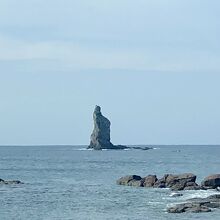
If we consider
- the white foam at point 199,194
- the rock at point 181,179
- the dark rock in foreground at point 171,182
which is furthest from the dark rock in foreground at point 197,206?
the rock at point 181,179

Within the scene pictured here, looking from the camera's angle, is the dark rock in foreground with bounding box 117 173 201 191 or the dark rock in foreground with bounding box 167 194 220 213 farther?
the dark rock in foreground with bounding box 117 173 201 191

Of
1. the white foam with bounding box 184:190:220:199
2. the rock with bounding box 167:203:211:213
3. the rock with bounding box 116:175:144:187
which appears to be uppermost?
the rock with bounding box 116:175:144:187

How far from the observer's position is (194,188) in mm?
93062

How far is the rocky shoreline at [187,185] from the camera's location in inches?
2724

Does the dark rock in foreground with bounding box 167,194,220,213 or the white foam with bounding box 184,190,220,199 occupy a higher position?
the white foam with bounding box 184,190,220,199

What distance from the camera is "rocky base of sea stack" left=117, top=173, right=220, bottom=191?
94.8m

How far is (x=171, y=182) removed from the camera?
101m

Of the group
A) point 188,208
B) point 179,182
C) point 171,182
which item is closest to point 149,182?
point 171,182

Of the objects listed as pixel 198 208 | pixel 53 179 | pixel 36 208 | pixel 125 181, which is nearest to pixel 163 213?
pixel 198 208

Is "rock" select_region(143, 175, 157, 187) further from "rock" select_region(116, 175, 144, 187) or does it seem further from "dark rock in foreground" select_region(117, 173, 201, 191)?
"rock" select_region(116, 175, 144, 187)

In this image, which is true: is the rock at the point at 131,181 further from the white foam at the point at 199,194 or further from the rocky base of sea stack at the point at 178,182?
→ the white foam at the point at 199,194

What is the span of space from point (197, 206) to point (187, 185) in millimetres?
26144

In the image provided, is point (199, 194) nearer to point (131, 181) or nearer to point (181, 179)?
point (181, 179)

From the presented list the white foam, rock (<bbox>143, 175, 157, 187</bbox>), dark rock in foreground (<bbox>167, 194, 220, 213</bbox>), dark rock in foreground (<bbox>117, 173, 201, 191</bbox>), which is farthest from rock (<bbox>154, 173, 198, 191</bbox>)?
dark rock in foreground (<bbox>167, 194, 220, 213</bbox>)
